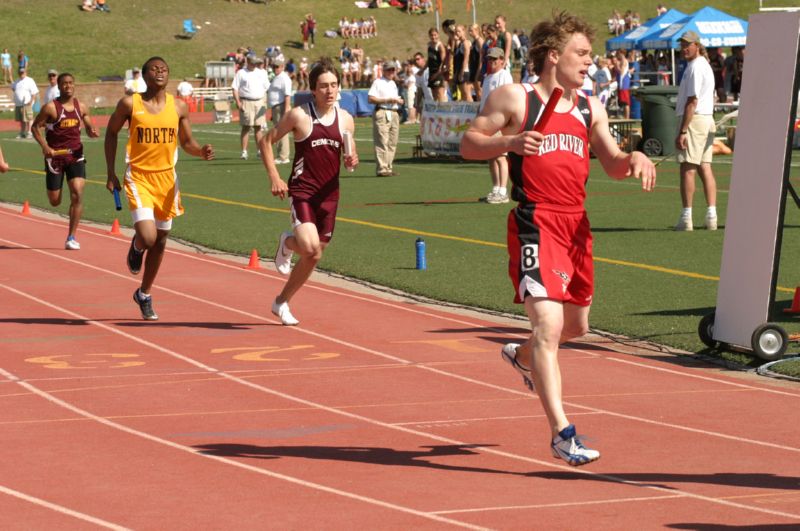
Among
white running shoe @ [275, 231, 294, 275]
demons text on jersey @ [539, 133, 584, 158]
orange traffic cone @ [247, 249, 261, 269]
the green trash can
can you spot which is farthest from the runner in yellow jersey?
the green trash can

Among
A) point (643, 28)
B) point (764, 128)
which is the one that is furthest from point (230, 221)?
point (643, 28)

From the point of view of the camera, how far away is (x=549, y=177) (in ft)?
24.9

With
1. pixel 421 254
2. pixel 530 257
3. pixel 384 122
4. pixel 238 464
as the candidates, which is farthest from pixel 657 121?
pixel 238 464

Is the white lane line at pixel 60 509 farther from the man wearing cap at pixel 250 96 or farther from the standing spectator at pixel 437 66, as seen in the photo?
the man wearing cap at pixel 250 96

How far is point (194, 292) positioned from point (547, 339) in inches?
305

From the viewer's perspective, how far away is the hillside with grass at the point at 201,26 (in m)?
69.1

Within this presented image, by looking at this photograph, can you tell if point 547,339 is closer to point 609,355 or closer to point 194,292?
point 609,355

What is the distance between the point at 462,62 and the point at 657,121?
4.25 meters

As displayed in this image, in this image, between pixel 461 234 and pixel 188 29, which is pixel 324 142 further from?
pixel 188 29

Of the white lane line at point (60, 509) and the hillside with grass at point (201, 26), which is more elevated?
the white lane line at point (60, 509)

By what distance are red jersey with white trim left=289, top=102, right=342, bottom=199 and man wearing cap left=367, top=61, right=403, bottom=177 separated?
14.8 m

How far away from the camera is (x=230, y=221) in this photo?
2073 centimetres

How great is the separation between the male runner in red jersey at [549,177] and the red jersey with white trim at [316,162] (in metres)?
4.68

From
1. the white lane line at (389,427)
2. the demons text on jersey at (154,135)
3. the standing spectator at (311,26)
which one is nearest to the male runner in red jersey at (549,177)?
the white lane line at (389,427)
